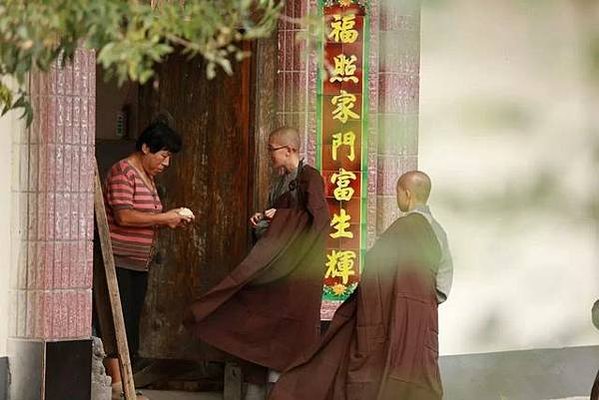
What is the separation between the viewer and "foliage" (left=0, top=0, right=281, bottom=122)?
2680 millimetres

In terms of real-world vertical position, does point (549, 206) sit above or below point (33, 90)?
A: below

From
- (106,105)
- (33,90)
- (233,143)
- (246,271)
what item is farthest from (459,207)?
(106,105)

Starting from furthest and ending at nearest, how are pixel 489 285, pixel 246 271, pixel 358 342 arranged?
pixel 246 271
pixel 358 342
pixel 489 285

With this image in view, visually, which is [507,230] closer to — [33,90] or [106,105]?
[33,90]

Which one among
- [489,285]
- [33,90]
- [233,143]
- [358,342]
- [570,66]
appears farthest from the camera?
[233,143]

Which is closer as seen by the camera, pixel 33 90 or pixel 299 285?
pixel 33 90

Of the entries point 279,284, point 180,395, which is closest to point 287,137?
point 279,284

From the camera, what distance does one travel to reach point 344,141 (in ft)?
28.3

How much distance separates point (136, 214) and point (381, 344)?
1633mm

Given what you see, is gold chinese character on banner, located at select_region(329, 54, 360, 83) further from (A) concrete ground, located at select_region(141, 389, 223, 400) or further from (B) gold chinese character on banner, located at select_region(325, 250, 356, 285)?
(A) concrete ground, located at select_region(141, 389, 223, 400)

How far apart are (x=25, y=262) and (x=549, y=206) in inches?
246

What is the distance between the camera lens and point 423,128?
139 centimetres

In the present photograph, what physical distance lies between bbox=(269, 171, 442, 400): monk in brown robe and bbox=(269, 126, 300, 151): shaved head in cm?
79

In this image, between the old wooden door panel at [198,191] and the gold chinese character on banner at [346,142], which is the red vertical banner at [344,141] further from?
the old wooden door panel at [198,191]
